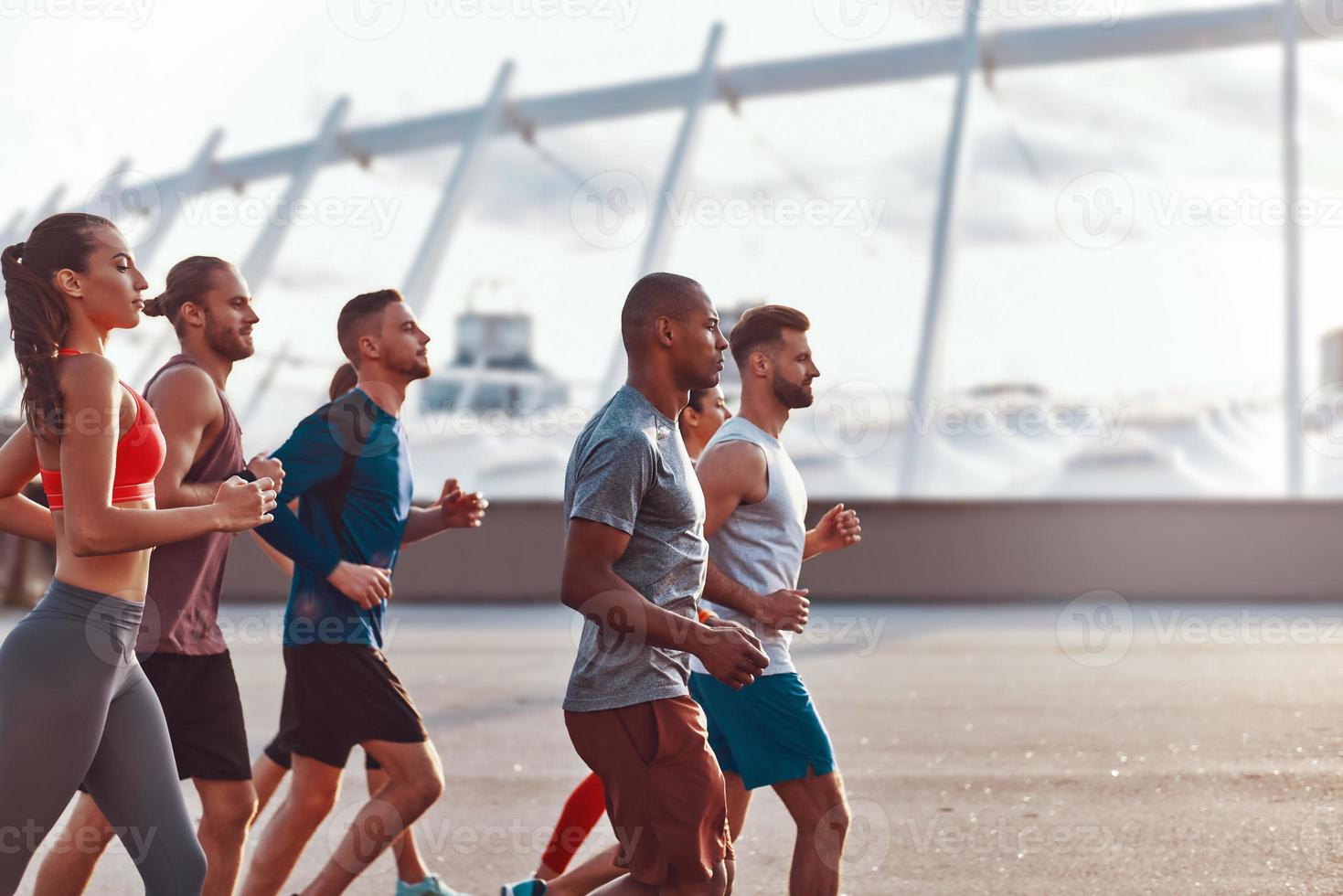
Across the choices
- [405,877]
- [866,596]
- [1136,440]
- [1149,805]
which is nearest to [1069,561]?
[866,596]

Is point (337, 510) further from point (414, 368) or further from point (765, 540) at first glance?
point (765, 540)

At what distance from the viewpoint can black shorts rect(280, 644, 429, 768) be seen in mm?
3924

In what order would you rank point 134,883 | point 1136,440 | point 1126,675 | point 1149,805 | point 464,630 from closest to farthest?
point 134,883 → point 1149,805 → point 1126,675 → point 464,630 → point 1136,440

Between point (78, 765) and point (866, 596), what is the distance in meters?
15.9

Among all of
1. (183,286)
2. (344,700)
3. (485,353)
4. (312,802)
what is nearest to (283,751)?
(312,802)

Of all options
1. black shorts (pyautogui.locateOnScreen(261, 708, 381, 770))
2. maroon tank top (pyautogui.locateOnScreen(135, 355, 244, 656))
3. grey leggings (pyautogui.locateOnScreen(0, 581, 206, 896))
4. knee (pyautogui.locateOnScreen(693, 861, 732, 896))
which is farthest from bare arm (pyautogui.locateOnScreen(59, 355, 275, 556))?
black shorts (pyautogui.locateOnScreen(261, 708, 381, 770))

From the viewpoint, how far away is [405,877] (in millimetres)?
4633

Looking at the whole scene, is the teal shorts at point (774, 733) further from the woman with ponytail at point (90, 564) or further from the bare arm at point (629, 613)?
the woman with ponytail at point (90, 564)

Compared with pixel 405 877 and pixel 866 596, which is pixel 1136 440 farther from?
pixel 405 877

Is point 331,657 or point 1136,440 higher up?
point 1136,440

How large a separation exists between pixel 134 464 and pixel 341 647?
1.06 metres

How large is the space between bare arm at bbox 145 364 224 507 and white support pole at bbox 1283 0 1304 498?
18791mm

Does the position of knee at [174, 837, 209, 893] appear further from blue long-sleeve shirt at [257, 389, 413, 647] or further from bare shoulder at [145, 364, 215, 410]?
bare shoulder at [145, 364, 215, 410]

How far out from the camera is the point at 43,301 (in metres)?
3.01
